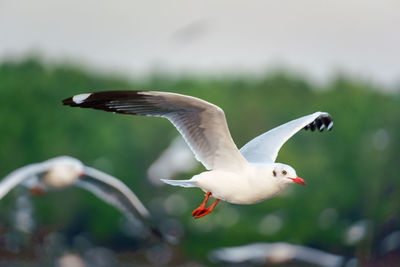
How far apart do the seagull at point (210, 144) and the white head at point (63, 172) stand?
150 inches

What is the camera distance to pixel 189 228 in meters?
25.2

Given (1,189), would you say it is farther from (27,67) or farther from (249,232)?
(27,67)

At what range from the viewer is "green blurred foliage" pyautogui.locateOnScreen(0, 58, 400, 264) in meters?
24.2

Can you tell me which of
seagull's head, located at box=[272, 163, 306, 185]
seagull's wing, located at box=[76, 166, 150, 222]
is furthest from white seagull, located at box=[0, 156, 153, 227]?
seagull's head, located at box=[272, 163, 306, 185]

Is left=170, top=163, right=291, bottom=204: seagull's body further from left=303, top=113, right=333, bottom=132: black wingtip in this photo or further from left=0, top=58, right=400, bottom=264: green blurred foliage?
left=0, top=58, right=400, bottom=264: green blurred foliage

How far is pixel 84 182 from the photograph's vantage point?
8305mm

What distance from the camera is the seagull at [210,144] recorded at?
14.5ft

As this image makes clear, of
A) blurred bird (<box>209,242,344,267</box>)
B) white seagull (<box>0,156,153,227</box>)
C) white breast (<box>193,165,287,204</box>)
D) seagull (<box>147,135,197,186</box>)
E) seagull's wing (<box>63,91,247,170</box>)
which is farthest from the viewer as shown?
seagull (<box>147,135,197,186</box>)

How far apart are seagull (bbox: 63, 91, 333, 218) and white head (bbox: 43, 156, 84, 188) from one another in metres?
3.80

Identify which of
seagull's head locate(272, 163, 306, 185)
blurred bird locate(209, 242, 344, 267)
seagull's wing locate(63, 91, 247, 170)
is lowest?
blurred bird locate(209, 242, 344, 267)

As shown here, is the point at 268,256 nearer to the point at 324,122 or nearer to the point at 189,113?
the point at 324,122

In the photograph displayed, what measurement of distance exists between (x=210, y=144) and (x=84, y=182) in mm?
3771

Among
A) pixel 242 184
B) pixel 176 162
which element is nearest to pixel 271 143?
pixel 242 184

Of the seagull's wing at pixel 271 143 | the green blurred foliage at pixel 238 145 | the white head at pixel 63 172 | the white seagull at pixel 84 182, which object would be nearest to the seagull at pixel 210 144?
the seagull's wing at pixel 271 143
